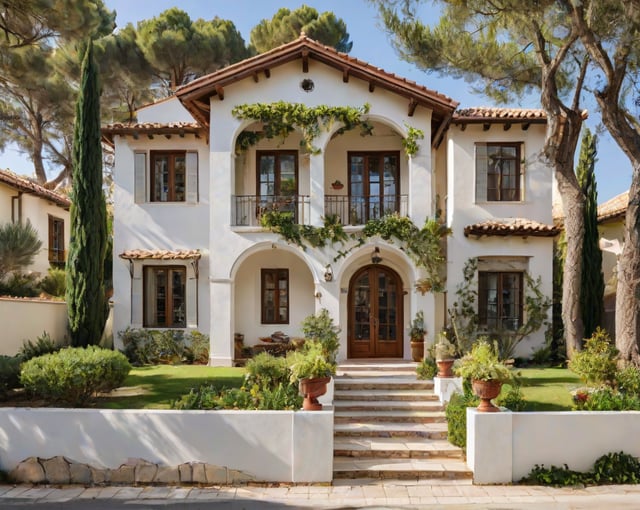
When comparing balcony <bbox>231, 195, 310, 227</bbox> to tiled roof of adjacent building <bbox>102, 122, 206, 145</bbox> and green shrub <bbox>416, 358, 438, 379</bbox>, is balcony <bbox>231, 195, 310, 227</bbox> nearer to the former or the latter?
tiled roof of adjacent building <bbox>102, 122, 206, 145</bbox>

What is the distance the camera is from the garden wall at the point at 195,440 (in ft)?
26.5

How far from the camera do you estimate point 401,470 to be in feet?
27.5

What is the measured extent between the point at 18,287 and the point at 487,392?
14787mm

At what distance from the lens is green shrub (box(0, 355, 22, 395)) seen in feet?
32.6

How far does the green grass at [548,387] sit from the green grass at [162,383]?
6.29 m

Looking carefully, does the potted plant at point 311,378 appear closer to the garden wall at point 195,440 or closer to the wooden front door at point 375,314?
the garden wall at point 195,440

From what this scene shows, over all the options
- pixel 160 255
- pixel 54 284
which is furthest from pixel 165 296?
pixel 54 284

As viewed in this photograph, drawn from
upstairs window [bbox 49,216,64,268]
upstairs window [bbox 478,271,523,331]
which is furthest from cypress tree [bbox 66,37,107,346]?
upstairs window [bbox 478,271,523,331]

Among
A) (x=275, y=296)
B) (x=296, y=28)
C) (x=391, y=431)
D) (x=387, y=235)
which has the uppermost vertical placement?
(x=296, y=28)

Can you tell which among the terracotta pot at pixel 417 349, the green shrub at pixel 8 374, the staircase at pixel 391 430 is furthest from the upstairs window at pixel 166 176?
the terracotta pot at pixel 417 349

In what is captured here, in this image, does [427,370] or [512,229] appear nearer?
[427,370]

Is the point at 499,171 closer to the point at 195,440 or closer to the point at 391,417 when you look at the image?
the point at 391,417

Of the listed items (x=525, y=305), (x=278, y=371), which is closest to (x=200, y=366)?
(x=278, y=371)

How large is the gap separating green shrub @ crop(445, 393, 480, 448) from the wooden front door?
17.8 ft
